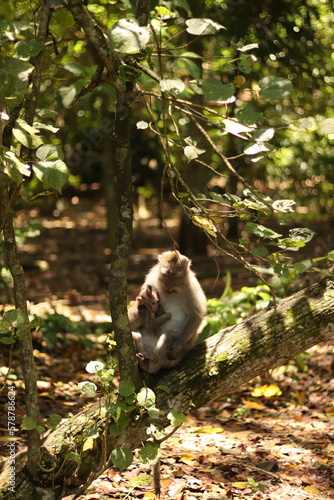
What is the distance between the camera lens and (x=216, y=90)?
235cm

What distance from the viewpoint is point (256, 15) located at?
9.46 m

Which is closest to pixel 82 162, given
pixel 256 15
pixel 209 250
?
pixel 209 250

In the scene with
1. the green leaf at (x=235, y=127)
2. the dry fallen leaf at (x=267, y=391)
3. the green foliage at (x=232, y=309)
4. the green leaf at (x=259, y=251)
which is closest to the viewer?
the green leaf at (x=235, y=127)

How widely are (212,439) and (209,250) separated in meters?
7.55

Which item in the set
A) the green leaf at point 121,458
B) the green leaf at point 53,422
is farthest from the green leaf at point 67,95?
the green leaf at point 121,458

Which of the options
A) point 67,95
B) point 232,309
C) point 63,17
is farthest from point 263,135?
point 232,309

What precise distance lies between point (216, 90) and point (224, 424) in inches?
127

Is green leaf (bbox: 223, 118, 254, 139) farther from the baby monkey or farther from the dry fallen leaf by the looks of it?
the dry fallen leaf

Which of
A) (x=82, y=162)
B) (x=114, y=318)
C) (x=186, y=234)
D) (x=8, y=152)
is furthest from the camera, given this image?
(x=82, y=162)

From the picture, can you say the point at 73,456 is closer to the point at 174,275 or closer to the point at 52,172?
the point at 52,172

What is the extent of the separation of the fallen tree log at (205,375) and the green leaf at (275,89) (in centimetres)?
142

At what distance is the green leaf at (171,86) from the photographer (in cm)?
228

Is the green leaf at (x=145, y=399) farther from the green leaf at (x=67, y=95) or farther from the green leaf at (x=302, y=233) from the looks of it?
the green leaf at (x=67, y=95)

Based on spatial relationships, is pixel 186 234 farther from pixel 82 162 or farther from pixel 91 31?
pixel 91 31
